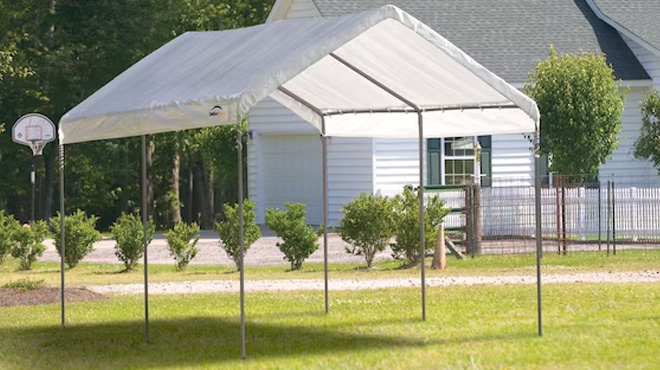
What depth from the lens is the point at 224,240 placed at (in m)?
24.7

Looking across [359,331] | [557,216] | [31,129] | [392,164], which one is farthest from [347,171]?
[359,331]

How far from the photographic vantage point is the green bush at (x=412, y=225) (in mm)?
24031

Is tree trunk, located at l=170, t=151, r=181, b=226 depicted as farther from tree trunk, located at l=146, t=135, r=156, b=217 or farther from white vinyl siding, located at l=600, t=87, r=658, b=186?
white vinyl siding, located at l=600, t=87, r=658, b=186

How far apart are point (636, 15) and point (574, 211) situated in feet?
34.7

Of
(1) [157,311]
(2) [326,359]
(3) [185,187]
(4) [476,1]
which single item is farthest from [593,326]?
(3) [185,187]

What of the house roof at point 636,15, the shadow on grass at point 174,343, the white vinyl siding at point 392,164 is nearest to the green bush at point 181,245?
the shadow on grass at point 174,343

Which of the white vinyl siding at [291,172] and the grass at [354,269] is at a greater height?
the white vinyl siding at [291,172]

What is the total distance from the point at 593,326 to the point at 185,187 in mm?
46789

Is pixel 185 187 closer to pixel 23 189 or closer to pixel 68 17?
pixel 23 189

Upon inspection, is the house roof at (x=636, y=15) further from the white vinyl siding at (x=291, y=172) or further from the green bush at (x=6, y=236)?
the green bush at (x=6, y=236)

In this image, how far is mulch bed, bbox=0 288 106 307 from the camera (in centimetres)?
1928

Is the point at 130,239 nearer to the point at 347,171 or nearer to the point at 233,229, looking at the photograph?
the point at 233,229

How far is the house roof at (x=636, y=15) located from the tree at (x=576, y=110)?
442cm

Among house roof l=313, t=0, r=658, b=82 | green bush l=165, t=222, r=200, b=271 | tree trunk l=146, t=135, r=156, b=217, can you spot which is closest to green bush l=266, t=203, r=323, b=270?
green bush l=165, t=222, r=200, b=271
